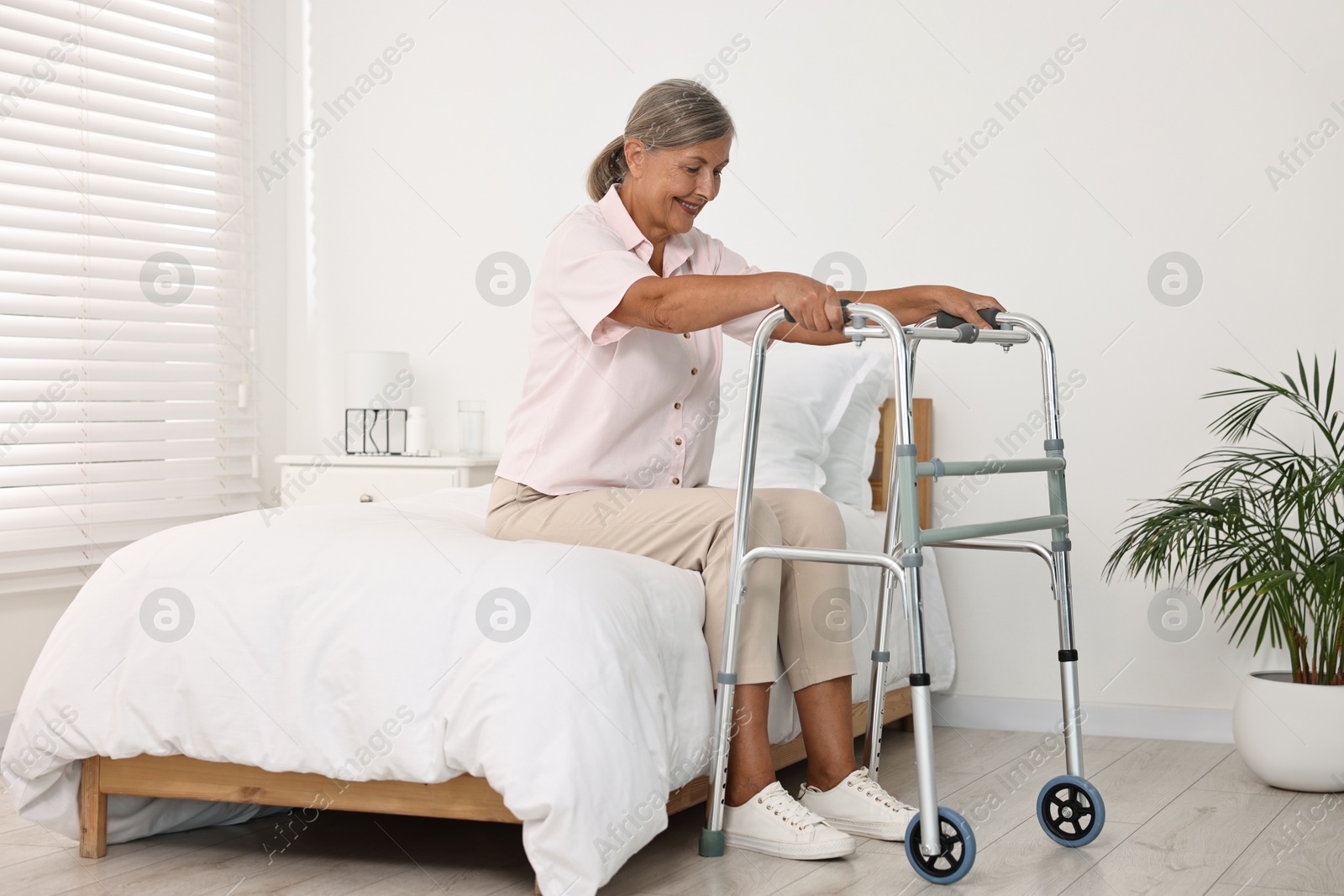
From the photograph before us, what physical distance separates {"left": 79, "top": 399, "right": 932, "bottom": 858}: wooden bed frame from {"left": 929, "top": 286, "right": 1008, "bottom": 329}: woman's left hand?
86 centimetres

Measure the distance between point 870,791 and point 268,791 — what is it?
36.9 inches

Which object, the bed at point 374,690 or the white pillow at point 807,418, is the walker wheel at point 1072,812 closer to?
the bed at point 374,690

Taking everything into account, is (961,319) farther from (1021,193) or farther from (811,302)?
(1021,193)

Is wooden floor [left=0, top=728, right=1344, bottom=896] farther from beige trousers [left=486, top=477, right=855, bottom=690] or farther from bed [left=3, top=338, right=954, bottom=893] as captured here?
beige trousers [left=486, top=477, right=855, bottom=690]

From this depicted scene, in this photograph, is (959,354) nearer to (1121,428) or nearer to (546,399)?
(1121,428)

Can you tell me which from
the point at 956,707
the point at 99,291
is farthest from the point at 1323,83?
the point at 99,291

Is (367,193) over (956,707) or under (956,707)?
over

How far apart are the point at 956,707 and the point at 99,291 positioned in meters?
A: 2.52

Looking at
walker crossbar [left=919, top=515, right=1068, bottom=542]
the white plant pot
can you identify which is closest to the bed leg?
walker crossbar [left=919, top=515, right=1068, bottom=542]

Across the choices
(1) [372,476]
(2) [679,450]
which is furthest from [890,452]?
(1) [372,476]

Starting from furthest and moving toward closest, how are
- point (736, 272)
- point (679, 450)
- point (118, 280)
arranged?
point (118, 280), point (736, 272), point (679, 450)

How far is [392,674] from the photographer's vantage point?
180 centimetres

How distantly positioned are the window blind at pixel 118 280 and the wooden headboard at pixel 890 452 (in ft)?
6.47

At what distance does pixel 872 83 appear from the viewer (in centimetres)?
336
